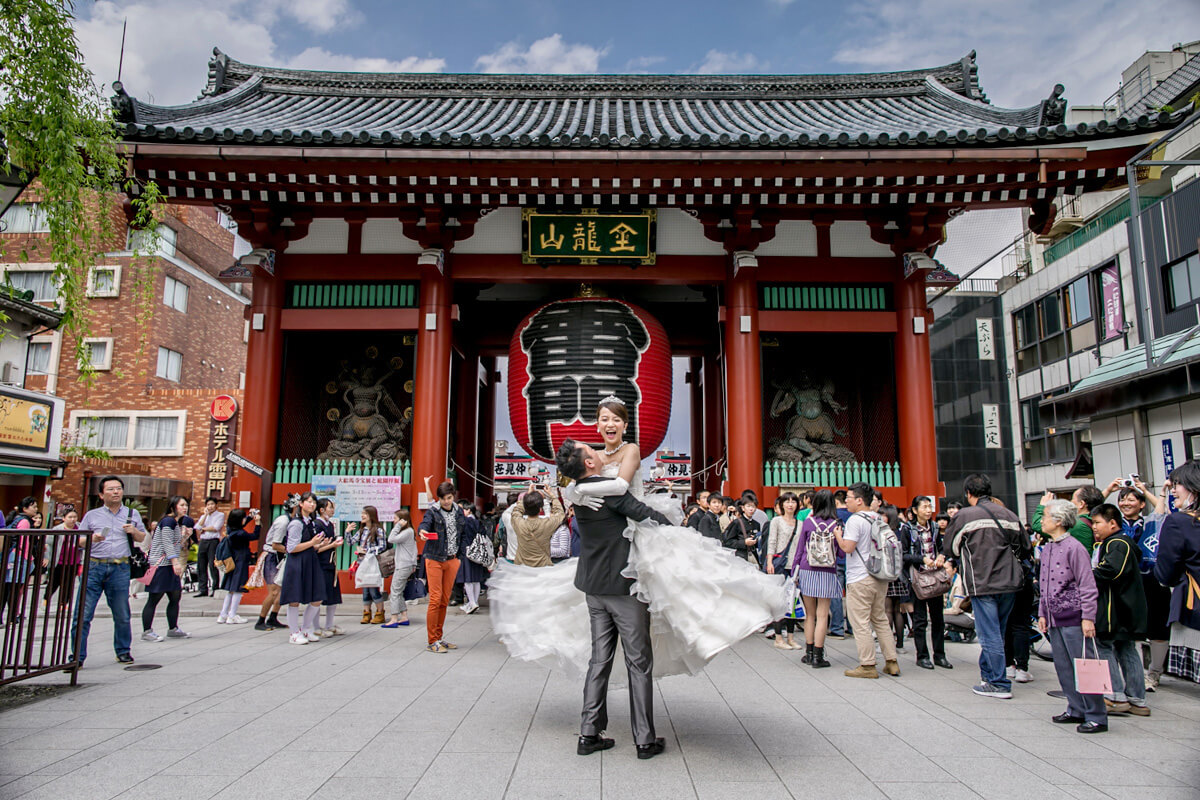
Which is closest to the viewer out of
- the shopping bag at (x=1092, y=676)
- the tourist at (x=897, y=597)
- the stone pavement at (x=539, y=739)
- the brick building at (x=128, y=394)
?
the stone pavement at (x=539, y=739)

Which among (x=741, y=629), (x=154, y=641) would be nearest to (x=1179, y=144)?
(x=741, y=629)

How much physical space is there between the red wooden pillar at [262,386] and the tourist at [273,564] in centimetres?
181

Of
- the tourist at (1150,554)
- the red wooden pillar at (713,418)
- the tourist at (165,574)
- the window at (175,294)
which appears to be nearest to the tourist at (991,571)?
the tourist at (1150,554)

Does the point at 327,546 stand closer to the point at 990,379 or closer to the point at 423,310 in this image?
the point at 423,310

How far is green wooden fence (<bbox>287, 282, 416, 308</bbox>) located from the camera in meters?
11.5

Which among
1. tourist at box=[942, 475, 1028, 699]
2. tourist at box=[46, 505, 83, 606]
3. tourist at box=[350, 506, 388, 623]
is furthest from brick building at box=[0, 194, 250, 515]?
tourist at box=[942, 475, 1028, 699]

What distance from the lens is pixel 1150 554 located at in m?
6.17

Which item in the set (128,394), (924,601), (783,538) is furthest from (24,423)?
(924,601)

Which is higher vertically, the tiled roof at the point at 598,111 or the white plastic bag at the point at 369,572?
the tiled roof at the point at 598,111

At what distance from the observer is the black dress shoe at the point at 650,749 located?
4.01 metres

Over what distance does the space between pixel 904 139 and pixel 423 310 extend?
708 centimetres

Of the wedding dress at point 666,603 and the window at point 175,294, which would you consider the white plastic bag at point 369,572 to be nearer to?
the wedding dress at point 666,603

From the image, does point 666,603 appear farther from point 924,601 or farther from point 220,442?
point 220,442

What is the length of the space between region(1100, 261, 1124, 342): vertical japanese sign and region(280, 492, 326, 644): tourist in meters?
20.5
